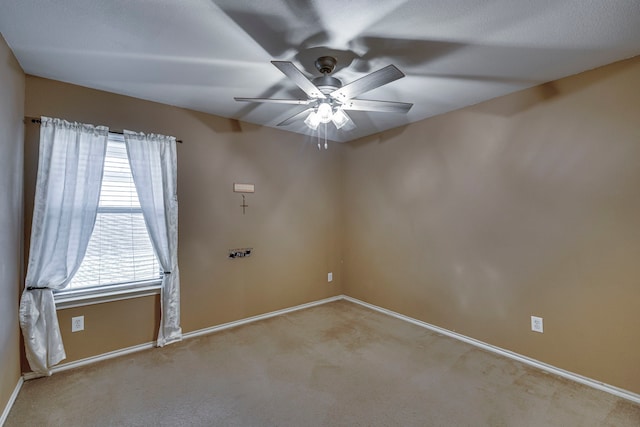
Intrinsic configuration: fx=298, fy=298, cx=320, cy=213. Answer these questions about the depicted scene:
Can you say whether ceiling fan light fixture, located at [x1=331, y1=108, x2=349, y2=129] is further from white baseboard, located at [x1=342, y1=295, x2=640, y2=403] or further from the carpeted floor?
white baseboard, located at [x1=342, y1=295, x2=640, y2=403]

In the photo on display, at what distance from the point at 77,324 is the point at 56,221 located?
35.2 inches

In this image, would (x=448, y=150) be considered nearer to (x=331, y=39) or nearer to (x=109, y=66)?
(x=331, y=39)

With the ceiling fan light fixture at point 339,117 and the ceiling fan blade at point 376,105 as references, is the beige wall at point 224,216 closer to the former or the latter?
the ceiling fan light fixture at point 339,117

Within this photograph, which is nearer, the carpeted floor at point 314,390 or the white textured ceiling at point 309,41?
the white textured ceiling at point 309,41

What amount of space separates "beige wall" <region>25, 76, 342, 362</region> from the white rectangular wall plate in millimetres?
57

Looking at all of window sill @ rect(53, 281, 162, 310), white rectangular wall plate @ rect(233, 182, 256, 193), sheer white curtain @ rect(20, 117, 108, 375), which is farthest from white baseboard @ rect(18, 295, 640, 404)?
white rectangular wall plate @ rect(233, 182, 256, 193)

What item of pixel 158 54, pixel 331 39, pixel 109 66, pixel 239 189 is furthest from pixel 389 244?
pixel 109 66

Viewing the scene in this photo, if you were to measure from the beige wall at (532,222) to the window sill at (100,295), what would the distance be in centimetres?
270

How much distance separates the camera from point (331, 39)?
73.8 inches

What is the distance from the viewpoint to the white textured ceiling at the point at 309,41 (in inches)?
62.9

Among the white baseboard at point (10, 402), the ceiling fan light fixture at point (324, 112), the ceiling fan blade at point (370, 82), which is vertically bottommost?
the white baseboard at point (10, 402)

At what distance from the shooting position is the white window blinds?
262 centimetres

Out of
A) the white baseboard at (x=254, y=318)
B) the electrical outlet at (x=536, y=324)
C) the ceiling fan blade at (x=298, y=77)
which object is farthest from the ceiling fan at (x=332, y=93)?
the white baseboard at (x=254, y=318)

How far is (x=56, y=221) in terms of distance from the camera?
237 cm
